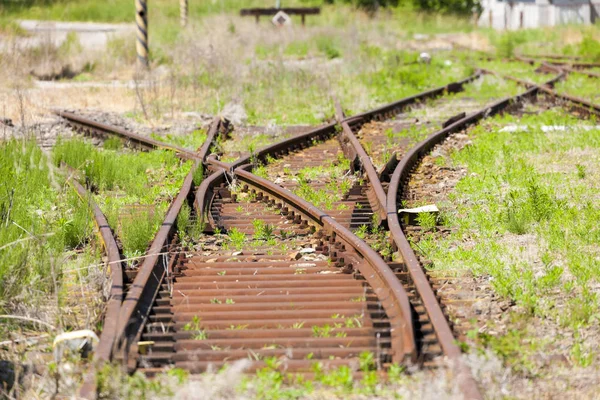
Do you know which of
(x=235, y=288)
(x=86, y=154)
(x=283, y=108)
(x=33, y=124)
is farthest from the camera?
(x=283, y=108)

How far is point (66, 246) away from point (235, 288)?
1.65 meters

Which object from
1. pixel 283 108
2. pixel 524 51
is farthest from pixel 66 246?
pixel 524 51

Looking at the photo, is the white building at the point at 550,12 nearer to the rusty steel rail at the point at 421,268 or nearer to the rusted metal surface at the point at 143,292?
the rusty steel rail at the point at 421,268

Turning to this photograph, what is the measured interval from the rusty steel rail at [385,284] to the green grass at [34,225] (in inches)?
66.3

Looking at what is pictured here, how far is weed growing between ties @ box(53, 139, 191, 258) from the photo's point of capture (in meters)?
7.10

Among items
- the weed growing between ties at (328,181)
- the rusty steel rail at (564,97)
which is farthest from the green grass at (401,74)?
the weed growing between ties at (328,181)

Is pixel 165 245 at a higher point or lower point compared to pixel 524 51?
higher

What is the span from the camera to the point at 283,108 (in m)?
15.2

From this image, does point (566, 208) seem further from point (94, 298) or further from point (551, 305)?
point (94, 298)

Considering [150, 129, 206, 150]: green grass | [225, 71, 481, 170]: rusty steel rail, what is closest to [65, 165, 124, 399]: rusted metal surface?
[225, 71, 481, 170]: rusty steel rail

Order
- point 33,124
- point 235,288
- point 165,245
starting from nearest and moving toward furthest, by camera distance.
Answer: point 235,288, point 165,245, point 33,124

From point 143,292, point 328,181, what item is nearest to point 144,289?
point 143,292

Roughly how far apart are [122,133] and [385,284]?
6948 millimetres

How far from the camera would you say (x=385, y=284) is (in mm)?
5859
